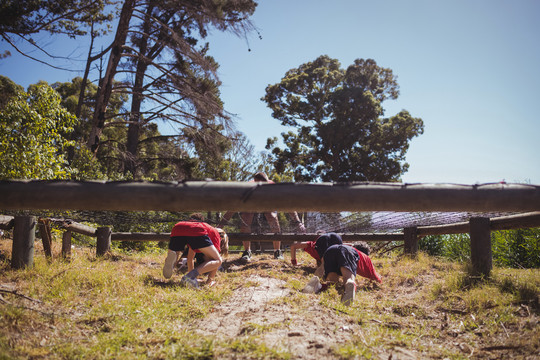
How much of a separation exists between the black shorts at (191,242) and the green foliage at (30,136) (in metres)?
2.67

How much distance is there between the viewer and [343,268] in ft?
13.1

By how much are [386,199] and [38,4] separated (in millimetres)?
11020

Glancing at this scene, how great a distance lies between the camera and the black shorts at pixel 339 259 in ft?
13.4

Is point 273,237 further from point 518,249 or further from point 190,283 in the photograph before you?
point 518,249

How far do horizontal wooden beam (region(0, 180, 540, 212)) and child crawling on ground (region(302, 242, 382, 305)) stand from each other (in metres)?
1.82

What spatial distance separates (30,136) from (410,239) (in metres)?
6.84

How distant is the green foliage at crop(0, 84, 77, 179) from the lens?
5.35 meters

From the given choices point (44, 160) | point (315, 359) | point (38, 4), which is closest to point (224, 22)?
point (38, 4)

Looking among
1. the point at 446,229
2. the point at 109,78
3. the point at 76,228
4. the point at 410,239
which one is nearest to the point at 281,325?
the point at 446,229

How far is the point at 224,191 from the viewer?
2043mm

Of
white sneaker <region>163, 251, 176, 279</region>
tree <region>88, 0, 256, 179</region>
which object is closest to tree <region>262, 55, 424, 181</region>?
tree <region>88, 0, 256, 179</region>

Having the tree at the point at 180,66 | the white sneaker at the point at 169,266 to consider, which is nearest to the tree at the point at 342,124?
the tree at the point at 180,66

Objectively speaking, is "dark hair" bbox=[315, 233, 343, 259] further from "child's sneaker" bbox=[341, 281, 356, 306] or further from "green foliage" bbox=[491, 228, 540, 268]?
"green foliage" bbox=[491, 228, 540, 268]

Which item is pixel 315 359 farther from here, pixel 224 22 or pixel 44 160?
pixel 224 22
